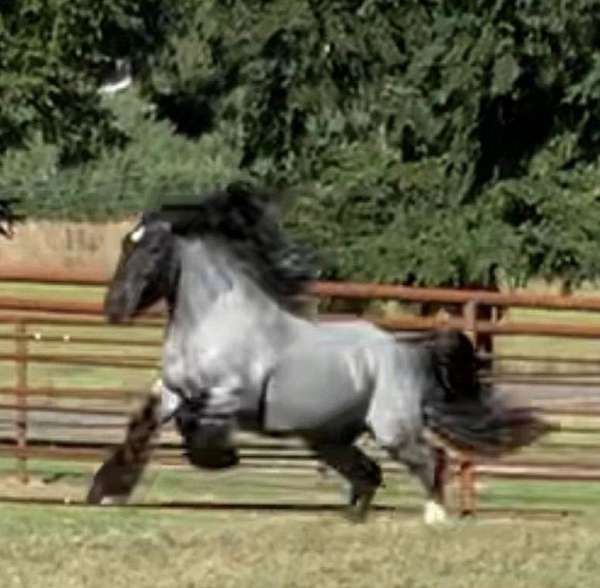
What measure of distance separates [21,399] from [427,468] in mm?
4707

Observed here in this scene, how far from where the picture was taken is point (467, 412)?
9.70 metres

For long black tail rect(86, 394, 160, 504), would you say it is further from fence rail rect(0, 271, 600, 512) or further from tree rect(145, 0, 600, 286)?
tree rect(145, 0, 600, 286)

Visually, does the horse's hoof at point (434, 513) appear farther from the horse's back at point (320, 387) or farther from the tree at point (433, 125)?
the tree at point (433, 125)

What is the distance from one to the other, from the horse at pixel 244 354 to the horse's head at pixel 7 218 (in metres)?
13.6

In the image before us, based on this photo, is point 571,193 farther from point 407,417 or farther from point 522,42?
point 407,417

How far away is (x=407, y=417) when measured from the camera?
9406 millimetres

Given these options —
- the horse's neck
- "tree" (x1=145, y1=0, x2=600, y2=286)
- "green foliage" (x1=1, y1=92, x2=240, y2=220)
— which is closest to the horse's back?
the horse's neck

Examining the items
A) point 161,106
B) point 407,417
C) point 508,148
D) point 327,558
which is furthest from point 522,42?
point 327,558

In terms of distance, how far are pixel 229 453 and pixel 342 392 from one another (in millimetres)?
Result: 559

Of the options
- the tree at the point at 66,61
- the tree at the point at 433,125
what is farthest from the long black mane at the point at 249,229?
the tree at the point at 66,61

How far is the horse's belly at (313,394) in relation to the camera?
8.69 metres

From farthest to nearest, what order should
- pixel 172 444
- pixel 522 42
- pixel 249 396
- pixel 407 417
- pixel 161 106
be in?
pixel 161 106 → pixel 522 42 → pixel 172 444 → pixel 407 417 → pixel 249 396

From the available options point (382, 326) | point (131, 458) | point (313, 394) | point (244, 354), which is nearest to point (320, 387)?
point (313, 394)

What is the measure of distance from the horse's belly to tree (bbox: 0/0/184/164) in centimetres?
1492
